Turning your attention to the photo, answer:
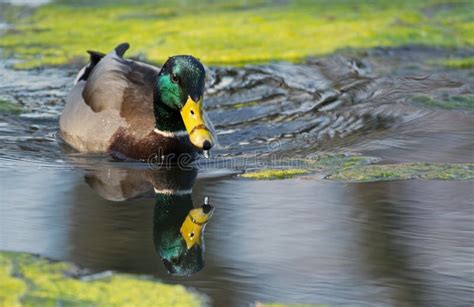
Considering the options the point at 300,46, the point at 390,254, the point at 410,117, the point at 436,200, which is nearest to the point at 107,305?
the point at 390,254

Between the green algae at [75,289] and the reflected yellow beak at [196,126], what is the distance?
5.96 feet

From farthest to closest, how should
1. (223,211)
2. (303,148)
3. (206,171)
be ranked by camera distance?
(303,148) < (206,171) < (223,211)

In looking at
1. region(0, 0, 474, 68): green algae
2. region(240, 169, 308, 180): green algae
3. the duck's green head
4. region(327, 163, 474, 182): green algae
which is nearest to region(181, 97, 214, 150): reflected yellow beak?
the duck's green head

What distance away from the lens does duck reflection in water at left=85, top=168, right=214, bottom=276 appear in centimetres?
546

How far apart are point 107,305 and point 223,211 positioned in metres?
1.60

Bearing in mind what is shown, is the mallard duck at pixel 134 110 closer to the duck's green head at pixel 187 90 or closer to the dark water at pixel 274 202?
the duck's green head at pixel 187 90

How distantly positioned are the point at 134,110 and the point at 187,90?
86cm

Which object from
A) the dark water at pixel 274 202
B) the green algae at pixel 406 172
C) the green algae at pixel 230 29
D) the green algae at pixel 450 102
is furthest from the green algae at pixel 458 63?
the green algae at pixel 406 172

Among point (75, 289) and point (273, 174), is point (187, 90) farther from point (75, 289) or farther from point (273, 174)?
point (75, 289)

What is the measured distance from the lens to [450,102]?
29.9 feet

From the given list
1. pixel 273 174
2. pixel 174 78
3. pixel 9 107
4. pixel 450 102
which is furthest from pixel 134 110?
pixel 450 102

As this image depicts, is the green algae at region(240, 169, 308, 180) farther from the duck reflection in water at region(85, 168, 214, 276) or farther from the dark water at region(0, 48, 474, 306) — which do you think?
the duck reflection in water at region(85, 168, 214, 276)

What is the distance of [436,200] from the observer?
21.2 ft

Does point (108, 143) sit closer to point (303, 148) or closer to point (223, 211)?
point (303, 148)
